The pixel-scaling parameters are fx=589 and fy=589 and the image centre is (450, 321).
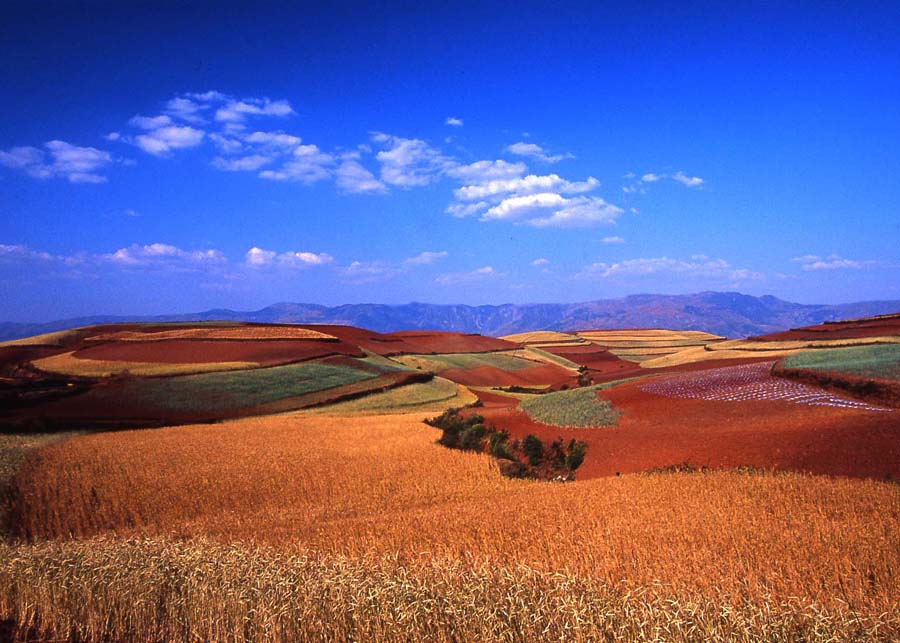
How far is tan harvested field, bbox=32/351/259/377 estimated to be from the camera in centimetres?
4791

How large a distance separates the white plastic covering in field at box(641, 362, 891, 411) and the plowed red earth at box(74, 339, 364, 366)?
120 feet

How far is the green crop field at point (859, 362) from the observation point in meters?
31.2

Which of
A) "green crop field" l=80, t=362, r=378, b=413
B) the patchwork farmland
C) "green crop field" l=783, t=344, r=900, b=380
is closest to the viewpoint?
the patchwork farmland

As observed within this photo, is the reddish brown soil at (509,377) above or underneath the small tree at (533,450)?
underneath

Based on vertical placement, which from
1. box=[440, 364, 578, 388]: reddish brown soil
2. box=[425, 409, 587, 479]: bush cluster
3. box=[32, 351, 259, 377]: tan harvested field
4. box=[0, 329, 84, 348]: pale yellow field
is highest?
box=[0, 329, 84, 348]: pale yellow field

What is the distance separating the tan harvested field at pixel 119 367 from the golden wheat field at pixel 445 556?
29700 millimetres

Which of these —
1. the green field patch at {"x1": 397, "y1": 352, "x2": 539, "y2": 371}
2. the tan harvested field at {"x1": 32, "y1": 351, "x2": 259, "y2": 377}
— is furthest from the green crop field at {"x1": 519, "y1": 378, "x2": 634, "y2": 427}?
the green field patch at {"x1": 397, "y1": 352, "x2": 539, "y2": 371}

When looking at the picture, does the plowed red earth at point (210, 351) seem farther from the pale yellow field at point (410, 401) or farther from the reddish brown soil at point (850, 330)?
the reddish brown soil at point (850, 330)

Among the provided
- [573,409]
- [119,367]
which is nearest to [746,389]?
[573,409]

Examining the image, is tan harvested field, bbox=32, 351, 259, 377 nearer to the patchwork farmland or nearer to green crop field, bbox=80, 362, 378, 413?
green crop field, bbox=80, 362, 378, 413

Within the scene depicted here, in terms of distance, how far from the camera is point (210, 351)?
58.5m

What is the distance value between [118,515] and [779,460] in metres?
19.1

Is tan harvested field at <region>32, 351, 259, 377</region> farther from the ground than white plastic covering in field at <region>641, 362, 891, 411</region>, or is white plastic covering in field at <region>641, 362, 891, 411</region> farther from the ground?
tan harvested field at <region>32, 351, 259, 377</region>

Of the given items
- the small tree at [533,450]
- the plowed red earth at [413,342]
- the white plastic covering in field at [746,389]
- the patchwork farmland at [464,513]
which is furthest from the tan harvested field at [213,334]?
the small tree at [533,450]
